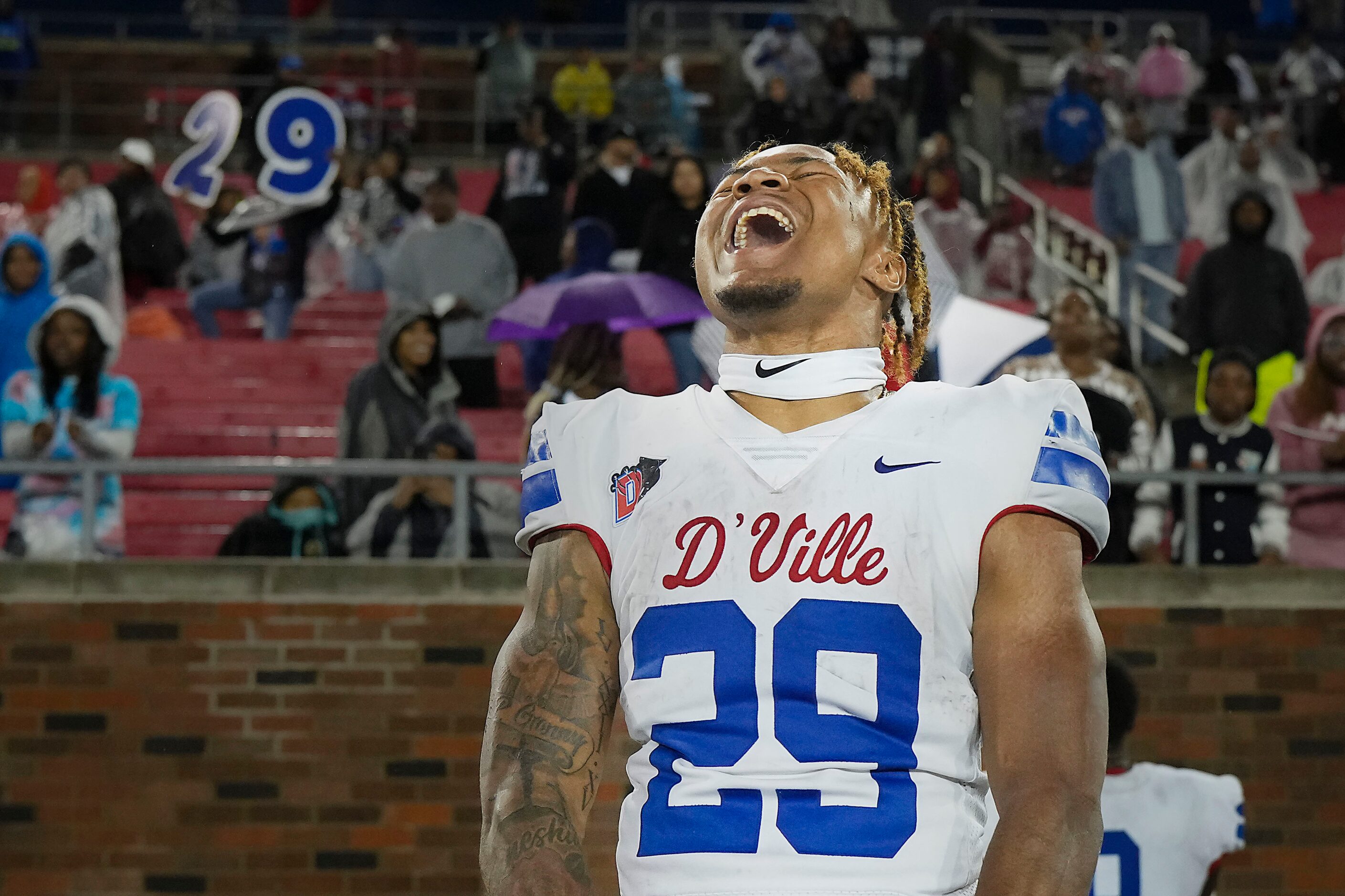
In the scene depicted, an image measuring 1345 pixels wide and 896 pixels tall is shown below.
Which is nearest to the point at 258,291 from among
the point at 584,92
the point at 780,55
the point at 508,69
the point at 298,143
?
the point at 298,143

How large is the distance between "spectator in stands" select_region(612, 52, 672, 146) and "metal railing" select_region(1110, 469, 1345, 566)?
29.2 ft

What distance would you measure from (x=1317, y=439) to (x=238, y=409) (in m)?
5.68

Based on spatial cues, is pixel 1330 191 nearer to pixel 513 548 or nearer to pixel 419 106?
pixel 419 106

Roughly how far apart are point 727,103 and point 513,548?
12.3 meters

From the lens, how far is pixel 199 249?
12.4 meters

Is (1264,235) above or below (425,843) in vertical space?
above

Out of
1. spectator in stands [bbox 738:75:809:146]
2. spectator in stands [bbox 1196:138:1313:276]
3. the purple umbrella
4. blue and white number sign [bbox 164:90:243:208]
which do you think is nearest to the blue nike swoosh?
the purple umbrella

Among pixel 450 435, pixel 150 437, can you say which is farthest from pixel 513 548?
pixel 150 437

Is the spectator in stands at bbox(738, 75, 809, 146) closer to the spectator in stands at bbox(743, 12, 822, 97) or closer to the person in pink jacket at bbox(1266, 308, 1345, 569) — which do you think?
the spectator in stands at bbox(743, 12, 822, 97)

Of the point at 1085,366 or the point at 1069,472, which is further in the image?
the point at 1085,366

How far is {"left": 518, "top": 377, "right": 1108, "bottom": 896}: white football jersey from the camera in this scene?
2355 mm

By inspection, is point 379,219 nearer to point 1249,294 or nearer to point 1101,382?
point 1249,294

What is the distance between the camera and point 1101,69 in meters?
16.0

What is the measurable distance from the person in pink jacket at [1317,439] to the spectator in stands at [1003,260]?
3.80 metres
